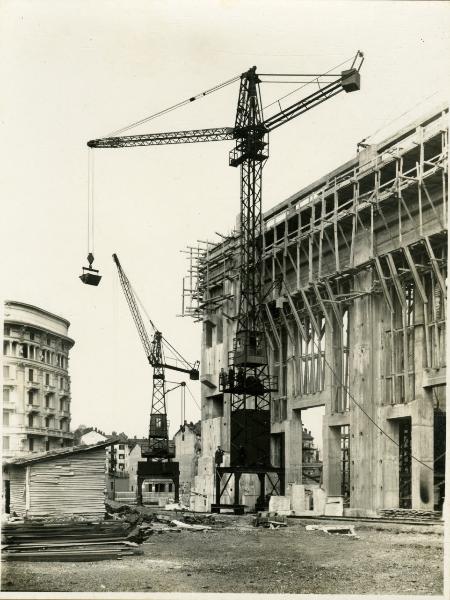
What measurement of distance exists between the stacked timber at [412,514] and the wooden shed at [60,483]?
44.3 ft

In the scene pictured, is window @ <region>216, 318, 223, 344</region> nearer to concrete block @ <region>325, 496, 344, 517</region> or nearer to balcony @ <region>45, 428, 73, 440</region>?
balcony @ <region>45, 428, 73, 440</region>

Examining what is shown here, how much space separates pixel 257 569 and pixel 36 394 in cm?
4406

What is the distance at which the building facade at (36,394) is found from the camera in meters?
58.4

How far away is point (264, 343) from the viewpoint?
5888 cm

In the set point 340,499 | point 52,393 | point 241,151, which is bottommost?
point 340,499

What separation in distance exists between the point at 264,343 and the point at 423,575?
126 ft

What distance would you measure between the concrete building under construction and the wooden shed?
565 inches

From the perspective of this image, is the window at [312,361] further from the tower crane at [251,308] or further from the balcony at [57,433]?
the balcony at [57,433]

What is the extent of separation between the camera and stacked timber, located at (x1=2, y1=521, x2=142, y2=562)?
22.9 metres

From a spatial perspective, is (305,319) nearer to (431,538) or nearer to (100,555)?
(431,538)

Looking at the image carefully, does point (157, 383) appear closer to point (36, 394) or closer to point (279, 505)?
point (36, 394)

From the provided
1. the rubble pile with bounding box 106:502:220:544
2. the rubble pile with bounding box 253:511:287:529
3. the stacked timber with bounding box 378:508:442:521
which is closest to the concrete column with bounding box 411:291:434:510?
the stacked timber with bounding box 378:508:442:521

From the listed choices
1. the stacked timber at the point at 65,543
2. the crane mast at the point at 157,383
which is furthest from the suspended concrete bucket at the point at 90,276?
the crane mast at the point at 157,383

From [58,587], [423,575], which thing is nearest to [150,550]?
[58,587]
